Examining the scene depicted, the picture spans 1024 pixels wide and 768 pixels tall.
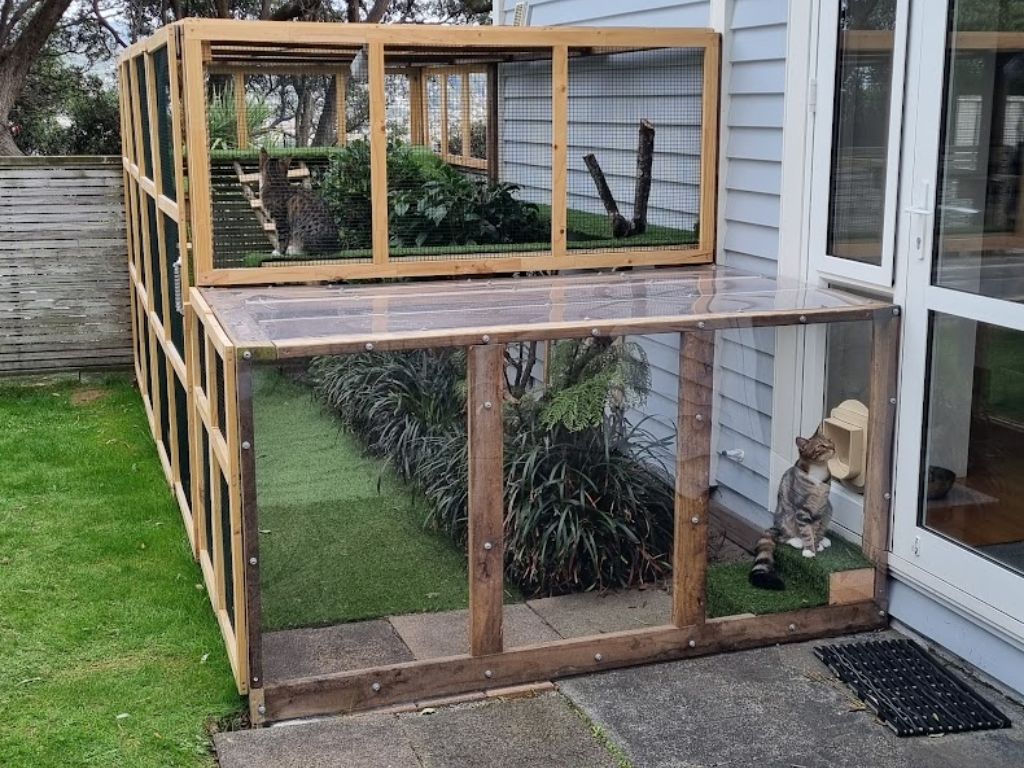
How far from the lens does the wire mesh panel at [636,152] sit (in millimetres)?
5117

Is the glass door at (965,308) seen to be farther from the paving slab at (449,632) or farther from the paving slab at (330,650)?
the paving slab at (330,650)

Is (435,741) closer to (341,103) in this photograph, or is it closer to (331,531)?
(331,531)

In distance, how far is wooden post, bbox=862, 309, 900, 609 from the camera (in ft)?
13.1

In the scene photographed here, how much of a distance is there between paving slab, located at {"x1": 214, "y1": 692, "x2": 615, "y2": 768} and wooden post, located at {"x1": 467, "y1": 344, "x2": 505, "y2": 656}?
0.84ft

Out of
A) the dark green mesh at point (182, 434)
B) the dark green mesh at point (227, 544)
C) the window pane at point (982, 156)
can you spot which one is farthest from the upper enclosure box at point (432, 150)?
the window pane at point (982, 156)

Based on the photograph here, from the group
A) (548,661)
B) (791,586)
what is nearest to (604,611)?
(548,661)

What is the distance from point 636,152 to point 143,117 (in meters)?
2.56

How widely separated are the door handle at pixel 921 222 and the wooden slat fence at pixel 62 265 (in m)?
5.79

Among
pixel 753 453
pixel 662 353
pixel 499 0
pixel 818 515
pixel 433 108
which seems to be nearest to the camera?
pixel 662 353

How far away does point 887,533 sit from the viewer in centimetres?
413

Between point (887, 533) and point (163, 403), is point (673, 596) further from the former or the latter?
point (163, 403)

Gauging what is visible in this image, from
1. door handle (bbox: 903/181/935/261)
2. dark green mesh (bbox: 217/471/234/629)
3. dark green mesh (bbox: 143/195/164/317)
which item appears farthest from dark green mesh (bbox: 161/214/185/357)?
door handle (bbox: 903/181/935/261)

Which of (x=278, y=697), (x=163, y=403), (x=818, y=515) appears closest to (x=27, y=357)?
(x=163, y=403)

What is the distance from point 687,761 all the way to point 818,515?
1.21 metres
